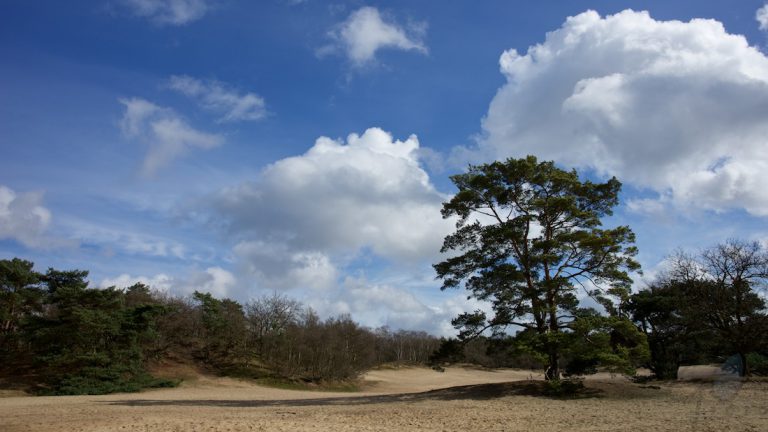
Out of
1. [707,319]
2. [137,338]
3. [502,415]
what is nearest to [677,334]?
[707,319]

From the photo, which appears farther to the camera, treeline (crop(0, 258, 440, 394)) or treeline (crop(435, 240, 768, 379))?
treeline (crop(0, 258, 440, 394))

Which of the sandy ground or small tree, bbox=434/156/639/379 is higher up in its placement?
small tree, bbox=434/156/639/379

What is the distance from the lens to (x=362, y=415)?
14.7 m

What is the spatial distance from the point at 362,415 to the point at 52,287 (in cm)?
3024

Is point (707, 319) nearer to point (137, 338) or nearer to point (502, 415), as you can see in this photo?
point (502, 415)

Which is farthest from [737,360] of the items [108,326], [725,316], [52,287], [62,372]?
[52,287]

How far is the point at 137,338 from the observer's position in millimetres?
31781

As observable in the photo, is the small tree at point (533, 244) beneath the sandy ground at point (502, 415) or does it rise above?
above

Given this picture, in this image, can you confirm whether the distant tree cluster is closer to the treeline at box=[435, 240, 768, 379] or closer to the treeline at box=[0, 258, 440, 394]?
the treeline at box=[435, 240, 768, 379]

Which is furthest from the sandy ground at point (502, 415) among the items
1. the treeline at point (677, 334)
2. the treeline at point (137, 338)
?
the treeline at point (137, 338)

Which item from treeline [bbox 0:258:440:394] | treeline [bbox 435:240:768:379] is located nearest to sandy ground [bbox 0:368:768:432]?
treeline [bbox 435:240:768:379]

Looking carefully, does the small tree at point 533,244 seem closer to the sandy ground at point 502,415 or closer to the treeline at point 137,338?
the sandy ground at point 502,415

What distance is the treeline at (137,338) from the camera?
29.2 m

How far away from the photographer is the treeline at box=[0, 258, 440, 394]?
29.2m
